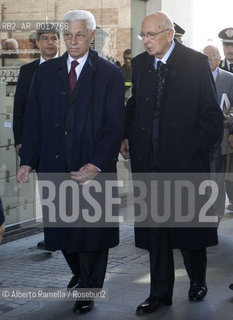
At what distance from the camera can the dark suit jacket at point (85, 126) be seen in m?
5.97

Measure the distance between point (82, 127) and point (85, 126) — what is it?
0.02 meters

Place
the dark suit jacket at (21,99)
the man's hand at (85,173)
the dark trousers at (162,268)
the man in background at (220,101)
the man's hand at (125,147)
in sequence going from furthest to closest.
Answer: the man in background at (220,101), the dark suit jacket at (21,99), the man's hand at (125,147), the dark trousers at (162,268), the man's hand at (85,173)

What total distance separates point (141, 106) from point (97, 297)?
1.43 m

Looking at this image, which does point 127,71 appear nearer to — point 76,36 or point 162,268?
point 76,36

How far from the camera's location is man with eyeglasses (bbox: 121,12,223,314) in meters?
5.99

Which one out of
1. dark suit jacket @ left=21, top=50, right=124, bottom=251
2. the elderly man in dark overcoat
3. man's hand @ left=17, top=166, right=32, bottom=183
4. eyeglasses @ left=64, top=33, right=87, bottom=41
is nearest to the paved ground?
the elderly man in dark overcoat

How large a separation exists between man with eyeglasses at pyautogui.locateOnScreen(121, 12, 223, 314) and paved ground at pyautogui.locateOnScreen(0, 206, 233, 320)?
25cm

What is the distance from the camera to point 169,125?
5.97 metres

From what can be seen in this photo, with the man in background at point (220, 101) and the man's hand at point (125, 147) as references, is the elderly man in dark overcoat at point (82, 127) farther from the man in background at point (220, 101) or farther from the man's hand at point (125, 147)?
the man in background at point (220, 101)

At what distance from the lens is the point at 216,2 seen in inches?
701

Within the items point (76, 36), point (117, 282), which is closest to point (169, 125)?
point (76, 36)

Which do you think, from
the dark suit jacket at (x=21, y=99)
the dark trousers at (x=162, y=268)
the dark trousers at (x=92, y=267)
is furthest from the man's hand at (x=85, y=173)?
the dark suit jacket at (x=21, y=99)

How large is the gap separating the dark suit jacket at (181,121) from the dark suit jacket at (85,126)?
0.56ft

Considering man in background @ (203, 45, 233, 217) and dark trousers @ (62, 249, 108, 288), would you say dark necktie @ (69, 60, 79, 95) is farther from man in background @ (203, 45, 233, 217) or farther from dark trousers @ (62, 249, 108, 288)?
man in background @ (203, 45, 233, 217)
